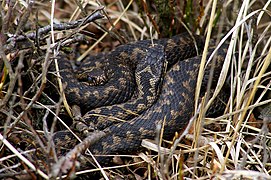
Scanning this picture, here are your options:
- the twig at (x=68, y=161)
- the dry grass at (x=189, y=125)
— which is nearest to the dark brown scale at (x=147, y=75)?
the dry grass at (x=189, y=125)

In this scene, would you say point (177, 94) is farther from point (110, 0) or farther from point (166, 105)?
point (110, 0)

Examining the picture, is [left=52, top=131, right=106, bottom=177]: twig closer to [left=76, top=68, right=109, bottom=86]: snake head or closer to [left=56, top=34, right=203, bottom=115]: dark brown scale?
[left=56, top=34, right=203, bottom=115]: dark brown scale

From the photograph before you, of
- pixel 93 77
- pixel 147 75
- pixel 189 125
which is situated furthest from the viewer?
pixel 93 77

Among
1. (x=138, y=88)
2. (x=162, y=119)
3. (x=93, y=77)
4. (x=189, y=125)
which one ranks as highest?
(x=189, y=125)

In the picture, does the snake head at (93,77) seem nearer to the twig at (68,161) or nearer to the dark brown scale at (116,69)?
the dark brown scale at (116,69)

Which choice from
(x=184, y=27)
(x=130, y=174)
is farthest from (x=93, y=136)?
(x=184, y=27)

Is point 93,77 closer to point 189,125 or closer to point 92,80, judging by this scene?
point 92,80

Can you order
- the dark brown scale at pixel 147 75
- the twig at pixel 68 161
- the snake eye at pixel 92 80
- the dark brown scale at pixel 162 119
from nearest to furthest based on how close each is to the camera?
the twig at pixel 68 161 < the dark brown scale at pixel 162 119 < the dark brown scale at pixel 147 75 < the snake eye at pixel 92 80

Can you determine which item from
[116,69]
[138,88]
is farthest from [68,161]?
[116,69]

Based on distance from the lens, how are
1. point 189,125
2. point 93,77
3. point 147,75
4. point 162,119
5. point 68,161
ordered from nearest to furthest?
point 68,161 → point 189,125 → point 162,119 → point 147,75 → point 93,77
